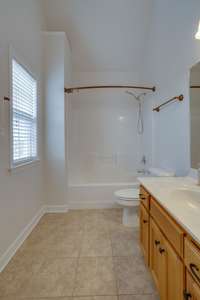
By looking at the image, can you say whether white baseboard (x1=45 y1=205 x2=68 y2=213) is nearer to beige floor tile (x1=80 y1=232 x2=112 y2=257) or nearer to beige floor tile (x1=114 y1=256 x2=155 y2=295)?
beige floor tile (x1=80 y1=232 x2=112 y2=257)

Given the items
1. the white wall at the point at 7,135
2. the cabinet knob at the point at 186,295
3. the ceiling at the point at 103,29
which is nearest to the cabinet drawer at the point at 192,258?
the cabinet knob at the point at 186,295

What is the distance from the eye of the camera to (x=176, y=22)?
2217 mm

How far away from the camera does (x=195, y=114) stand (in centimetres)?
186

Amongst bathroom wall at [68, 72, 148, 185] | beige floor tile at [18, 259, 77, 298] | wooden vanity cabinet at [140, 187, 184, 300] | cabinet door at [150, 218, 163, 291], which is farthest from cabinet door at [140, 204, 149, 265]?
bathroom wall at [68, 72, 148, 185]

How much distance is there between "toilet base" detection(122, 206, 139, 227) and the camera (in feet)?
8.62

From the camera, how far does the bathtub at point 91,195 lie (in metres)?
3.27

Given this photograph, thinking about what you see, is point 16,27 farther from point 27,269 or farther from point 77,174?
point 77,174

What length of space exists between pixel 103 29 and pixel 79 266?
3.61m

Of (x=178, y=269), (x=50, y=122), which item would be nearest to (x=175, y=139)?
(x=178, y=269)

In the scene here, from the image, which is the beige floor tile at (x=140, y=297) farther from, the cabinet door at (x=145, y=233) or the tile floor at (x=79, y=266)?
the cabinet door at (x=145, y=233)

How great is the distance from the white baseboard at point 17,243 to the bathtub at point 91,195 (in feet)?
2.02

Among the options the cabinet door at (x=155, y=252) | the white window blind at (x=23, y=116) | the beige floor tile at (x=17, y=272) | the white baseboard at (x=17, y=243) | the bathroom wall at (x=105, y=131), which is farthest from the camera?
the bathroom wall at (x=105, y=131)

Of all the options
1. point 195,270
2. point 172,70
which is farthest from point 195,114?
point 195,270

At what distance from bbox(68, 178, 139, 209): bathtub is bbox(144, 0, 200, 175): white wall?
36.3 inches
